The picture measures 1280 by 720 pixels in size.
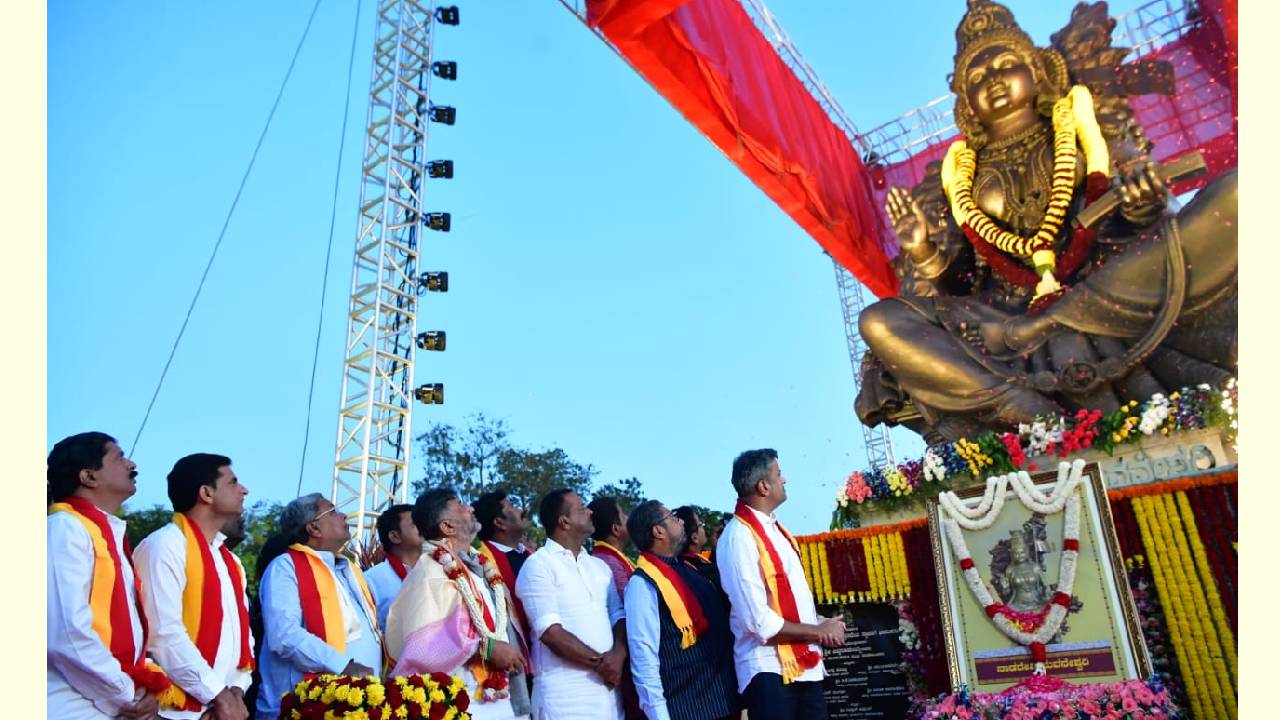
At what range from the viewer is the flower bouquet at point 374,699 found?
1.98 m

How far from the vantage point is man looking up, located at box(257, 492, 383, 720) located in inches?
102

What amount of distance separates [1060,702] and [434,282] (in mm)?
7482

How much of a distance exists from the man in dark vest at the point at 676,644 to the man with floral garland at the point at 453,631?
41 cm

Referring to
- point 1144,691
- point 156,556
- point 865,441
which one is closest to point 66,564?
point 156,556

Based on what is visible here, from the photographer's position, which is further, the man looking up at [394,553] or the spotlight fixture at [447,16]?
the spotlight fixture at [447,16]

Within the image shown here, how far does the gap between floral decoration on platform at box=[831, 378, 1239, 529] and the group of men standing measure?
183 cm

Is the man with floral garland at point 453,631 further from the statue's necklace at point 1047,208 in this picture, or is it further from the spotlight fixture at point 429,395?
the spotlight fixture at point 429,395

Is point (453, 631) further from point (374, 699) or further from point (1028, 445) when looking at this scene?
point (1028, 445)

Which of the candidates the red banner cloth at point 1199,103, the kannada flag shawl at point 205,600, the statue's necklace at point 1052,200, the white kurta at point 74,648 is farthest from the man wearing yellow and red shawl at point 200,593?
the red banner cloth at point 1199,103

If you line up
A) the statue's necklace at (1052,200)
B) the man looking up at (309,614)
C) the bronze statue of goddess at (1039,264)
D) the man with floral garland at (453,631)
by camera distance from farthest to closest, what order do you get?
the statue's necklace at (1052,200) < the bronze statue of goddess at (1039,264) < the man looking up at (309,614) < the man with floral garland at (453,631)

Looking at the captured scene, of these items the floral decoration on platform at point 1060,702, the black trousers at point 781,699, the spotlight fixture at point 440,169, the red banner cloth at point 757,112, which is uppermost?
the spotlight fixture at point 440,169

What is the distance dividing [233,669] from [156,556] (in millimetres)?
366

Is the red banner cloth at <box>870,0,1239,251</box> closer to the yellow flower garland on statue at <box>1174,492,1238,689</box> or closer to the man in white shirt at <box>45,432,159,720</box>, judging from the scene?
the yellow flower garland on statue at <box>1174,492,1238,689</box>

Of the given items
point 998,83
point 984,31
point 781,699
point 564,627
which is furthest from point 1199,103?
point 564,627
